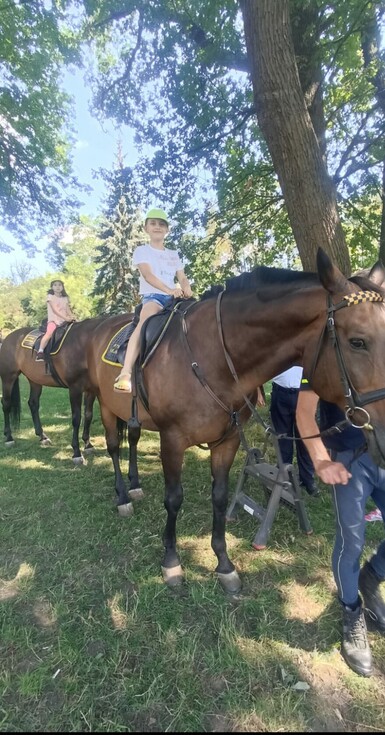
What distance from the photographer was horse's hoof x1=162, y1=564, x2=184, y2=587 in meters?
2.75

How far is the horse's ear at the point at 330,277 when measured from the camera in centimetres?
177

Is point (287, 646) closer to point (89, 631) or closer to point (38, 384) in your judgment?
point (89, 631)

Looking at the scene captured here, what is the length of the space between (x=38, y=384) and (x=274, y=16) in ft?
20.7

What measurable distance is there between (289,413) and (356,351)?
233 cm

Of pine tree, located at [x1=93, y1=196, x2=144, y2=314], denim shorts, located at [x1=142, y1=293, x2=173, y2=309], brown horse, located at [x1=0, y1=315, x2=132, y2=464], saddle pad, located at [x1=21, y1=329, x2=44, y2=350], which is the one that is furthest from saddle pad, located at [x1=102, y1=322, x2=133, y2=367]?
pine tree, located at [x1=93, y1=196, x2=144, y2=314]

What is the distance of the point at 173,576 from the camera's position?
2783mm

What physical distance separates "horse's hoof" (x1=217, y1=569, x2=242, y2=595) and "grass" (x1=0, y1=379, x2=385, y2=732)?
0.22 ft

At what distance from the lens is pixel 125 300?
2502 cm

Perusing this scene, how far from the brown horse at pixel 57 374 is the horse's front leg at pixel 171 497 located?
233 cm

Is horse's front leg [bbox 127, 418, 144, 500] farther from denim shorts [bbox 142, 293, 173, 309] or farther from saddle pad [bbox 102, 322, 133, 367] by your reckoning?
denim shorts [bbox 142, 293, 173, 309]

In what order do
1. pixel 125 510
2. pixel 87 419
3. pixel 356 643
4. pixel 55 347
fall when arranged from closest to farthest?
1. pixel 356 643
2. pixel 125 510
3. pixel 55 347
4. pixel 87 419

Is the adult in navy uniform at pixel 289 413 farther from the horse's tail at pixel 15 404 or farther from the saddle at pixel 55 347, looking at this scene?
the horse's tail at pixel 15 404

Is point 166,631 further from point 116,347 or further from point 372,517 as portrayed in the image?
point 116,347

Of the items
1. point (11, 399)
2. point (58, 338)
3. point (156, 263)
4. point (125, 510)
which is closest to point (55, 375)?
point (58, 338)
